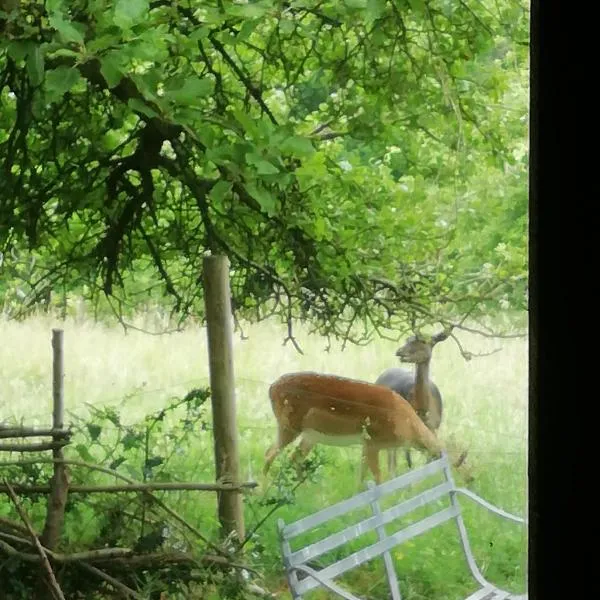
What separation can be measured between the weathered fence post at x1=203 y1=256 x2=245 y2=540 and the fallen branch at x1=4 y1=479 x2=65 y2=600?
0.57 feet

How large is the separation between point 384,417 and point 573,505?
291 mm

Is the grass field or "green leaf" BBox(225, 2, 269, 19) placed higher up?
"green leaf" BBox(225, 2, 269, 19)

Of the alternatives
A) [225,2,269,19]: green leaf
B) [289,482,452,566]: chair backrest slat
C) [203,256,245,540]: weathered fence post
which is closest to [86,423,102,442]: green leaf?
[203,256,245,540]: weathered fence post

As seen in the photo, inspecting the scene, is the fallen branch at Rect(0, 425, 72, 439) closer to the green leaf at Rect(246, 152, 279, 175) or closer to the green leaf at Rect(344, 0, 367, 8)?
the green leaf at Rect(246, 152, 279, 175)

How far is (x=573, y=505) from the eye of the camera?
0.62 meters

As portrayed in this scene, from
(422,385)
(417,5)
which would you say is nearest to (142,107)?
(417,5)

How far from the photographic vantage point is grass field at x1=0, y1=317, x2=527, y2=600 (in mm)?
857

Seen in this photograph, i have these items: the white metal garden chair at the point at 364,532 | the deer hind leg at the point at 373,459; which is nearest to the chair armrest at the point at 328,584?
the white metal garden chair at the point at 364,532

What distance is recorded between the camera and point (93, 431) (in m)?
0.91

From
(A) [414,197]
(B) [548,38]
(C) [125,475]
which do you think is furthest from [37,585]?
(B) [548,38]

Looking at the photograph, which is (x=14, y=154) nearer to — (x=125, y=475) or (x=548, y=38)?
(x=125, y=475)

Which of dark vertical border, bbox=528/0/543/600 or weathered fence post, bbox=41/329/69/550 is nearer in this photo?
dark vertical border, bbox=528/0/543/600

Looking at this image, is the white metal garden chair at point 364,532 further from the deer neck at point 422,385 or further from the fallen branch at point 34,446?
the fallen branch at point 34,446

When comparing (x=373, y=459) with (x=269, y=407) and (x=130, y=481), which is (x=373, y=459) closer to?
(x=269, y=407)
